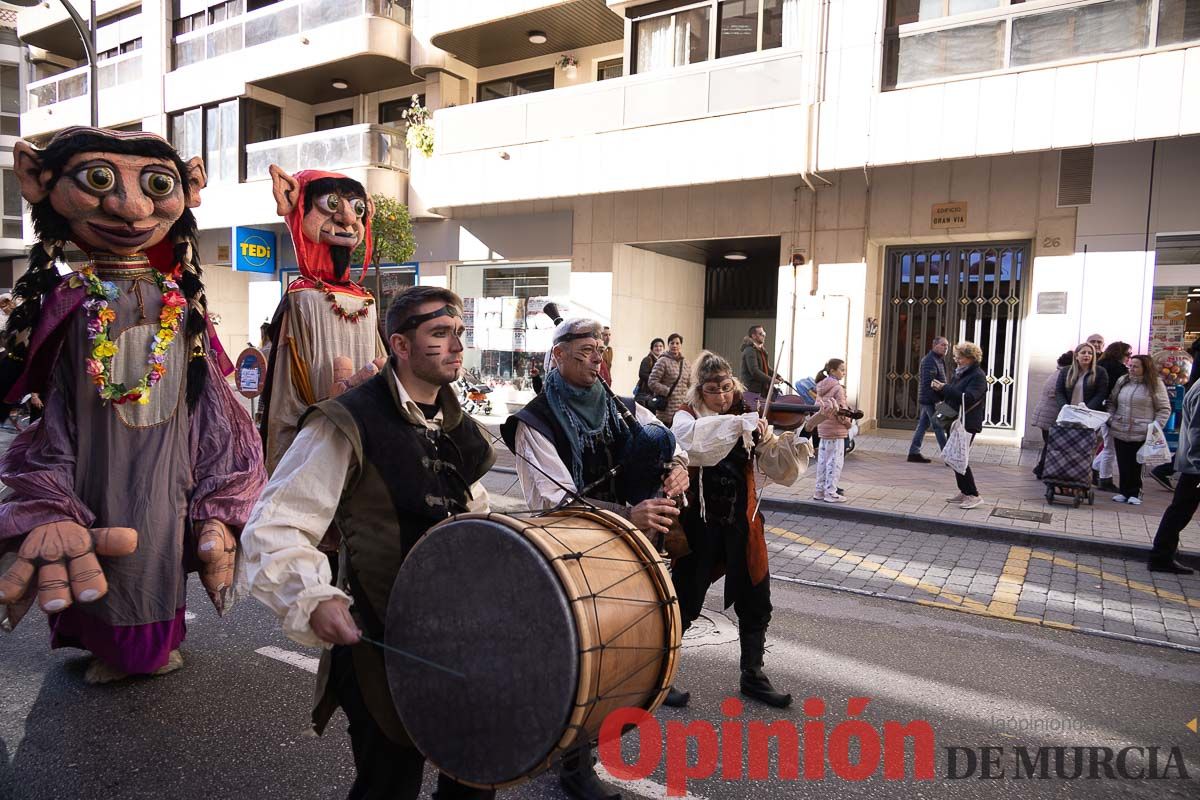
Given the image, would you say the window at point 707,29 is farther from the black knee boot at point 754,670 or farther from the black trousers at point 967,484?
the black knee boot at point 754,670

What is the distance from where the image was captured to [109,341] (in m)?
3.48

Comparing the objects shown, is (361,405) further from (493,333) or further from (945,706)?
(493,333)

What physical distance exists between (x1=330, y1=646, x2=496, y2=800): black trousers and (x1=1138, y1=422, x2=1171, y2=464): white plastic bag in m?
8.64

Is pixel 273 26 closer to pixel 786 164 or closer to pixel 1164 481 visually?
pixel 786 164

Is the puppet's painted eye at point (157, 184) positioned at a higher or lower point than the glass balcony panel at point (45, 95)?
lower

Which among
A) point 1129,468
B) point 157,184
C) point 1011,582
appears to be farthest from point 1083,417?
point 157,184

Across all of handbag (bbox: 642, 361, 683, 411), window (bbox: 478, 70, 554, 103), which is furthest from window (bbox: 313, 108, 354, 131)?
handbag (bbox: 642, 361, 683, 411)

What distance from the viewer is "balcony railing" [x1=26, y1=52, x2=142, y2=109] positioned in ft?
75.6

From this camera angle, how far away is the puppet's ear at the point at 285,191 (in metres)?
4.61

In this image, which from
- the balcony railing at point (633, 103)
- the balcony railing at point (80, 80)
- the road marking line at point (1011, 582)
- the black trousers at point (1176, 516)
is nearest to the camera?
the road marking line at point (1011, 582)

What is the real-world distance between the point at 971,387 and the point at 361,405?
8313mm

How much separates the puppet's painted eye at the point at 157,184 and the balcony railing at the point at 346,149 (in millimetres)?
14737

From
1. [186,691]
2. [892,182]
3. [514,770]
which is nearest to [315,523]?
[514,770]

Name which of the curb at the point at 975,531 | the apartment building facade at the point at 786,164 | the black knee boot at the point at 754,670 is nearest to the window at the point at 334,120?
the apartment building facade at the point at 786,164
